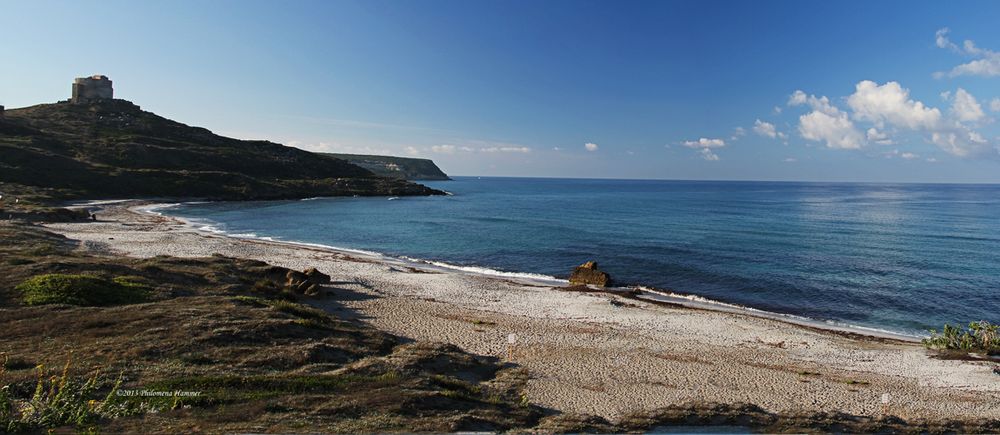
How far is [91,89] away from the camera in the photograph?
175 meters

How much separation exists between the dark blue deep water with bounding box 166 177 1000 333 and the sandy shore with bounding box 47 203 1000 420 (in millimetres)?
7996

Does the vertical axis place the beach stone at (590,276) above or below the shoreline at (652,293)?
above

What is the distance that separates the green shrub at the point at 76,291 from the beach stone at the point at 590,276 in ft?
93.8

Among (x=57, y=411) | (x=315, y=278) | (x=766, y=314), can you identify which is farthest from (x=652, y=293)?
(x=57, y=411)

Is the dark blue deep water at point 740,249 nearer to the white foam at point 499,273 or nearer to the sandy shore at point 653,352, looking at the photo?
the white foam at point 499,273

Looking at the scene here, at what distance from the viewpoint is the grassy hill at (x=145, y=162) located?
99.7 meters

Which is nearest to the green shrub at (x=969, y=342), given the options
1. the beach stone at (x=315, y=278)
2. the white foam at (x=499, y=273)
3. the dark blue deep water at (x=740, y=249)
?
the dark blue deep water at (x=740, y=249)

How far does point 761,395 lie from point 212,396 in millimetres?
17613

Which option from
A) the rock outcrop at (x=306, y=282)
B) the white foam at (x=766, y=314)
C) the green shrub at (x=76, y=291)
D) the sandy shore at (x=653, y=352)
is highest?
the green shrub at (x=76, y=291)

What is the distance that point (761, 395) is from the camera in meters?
18.5

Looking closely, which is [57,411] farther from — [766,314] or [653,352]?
[766,314]

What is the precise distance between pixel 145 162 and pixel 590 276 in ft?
414

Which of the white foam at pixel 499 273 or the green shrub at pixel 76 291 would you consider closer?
the green shrub at pixel 76 291

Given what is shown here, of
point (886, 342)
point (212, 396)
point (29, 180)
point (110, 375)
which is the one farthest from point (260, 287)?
point (29, 180)
